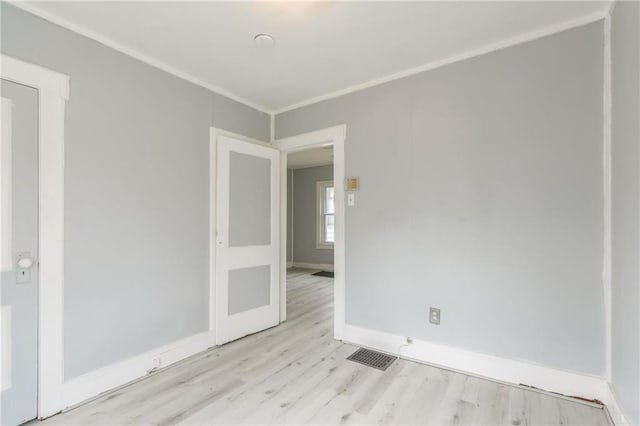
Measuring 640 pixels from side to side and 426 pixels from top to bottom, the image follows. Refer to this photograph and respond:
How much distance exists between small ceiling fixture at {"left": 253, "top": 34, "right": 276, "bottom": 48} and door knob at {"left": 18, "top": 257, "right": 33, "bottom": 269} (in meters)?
2.05

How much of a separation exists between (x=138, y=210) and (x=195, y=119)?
98 centimetres

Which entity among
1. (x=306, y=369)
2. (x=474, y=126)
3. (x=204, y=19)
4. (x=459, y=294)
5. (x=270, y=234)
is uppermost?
(x=204, y=19)

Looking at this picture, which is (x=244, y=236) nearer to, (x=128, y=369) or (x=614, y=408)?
(x=128, y=369)

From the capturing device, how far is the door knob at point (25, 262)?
1.75 meters

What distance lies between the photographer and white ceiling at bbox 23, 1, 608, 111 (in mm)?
1835

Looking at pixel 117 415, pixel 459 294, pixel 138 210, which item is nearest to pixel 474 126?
pixel 459 294

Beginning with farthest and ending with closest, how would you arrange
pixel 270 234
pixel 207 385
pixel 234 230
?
1. pixel 270 234
2. pixel 234 230
3. pixel 207 385

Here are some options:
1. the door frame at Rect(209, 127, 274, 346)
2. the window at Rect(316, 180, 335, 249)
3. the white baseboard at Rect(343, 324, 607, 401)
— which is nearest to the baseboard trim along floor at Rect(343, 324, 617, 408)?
the white baseboard at Rect(343, 324, 607, 401)

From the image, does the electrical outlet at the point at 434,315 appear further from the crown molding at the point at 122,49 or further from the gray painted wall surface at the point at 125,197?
the crown molding at the point at 122,49

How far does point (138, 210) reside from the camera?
231 cm

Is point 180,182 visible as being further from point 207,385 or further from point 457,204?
point 457,204

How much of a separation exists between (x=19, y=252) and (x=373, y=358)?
2635 mm

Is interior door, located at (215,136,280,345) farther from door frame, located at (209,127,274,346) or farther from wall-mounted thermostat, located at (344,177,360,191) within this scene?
wall-mounted thermostat, located at (344,177,360,191)

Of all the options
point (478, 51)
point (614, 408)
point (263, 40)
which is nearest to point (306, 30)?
point (263, 40)
